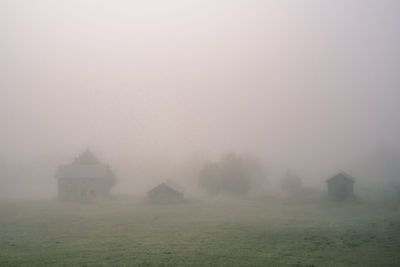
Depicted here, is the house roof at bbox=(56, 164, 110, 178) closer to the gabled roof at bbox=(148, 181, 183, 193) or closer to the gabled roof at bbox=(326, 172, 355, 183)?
the gabled roof at bbox=(148, 181, 183, 193)

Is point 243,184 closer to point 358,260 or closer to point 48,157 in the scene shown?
point 358,260

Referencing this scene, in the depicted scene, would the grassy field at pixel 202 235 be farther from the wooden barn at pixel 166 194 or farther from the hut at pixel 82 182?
the hut at pixel 82 182

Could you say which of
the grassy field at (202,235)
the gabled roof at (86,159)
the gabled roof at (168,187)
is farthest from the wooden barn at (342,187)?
the gabled roof at (86,159)

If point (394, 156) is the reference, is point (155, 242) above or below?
below

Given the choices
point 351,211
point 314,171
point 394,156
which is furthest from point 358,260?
point 394,156

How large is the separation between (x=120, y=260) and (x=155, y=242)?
A: 6321mm

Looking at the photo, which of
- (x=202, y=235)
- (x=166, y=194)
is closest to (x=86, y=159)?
(x=166, y=194)

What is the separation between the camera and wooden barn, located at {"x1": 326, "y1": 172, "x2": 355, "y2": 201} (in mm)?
59966

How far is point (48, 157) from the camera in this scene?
11381 centimetres

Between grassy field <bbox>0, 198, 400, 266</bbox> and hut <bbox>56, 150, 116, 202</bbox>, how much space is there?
10.3 m

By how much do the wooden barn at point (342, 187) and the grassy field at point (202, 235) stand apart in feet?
12.6

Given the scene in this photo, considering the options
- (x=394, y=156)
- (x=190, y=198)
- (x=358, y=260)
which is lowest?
(x=358, y=260)

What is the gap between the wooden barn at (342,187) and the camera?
60.0 meters

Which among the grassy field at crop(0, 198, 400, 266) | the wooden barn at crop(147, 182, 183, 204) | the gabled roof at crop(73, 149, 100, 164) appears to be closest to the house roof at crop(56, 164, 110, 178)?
the gabled roof at crop(73, 149, 100, 164)
